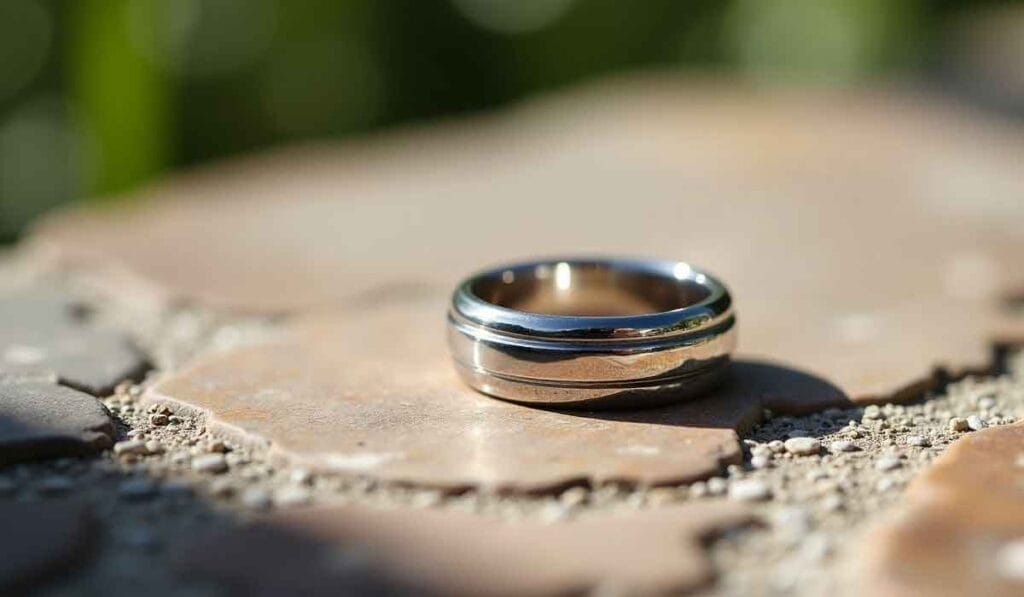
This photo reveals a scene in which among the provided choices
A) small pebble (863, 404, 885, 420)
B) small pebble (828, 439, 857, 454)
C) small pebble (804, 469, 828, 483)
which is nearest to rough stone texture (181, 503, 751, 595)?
small pebble (804, 469, 828, 483)

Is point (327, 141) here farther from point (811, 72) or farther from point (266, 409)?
point (266, 409)

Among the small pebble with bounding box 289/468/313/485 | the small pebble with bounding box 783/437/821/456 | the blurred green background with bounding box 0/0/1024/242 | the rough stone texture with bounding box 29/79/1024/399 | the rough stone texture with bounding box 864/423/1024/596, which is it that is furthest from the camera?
the blurred green background with bounding box 0/0/1024/242

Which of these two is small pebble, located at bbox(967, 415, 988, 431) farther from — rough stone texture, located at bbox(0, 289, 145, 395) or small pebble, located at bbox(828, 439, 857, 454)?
rough stone texture, located at bbox(0, 289, 145, 395)

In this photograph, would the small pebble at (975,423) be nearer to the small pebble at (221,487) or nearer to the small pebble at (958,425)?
the small pebble at (958,425)

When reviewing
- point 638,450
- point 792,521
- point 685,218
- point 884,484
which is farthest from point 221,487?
point 685,218

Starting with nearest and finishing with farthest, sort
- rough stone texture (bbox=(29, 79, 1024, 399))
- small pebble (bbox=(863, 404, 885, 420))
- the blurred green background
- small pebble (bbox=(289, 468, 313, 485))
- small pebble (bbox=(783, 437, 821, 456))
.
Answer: small pebble (bbox=(289, 468, 313, 485)) → small pebble (bbox=(783, 437, 821, 456)) → small pebble (bbox=(863, 404, 885, 420)) → rough stone texture (bbox=(29, 79, 1024, 399)) → the blurred green background

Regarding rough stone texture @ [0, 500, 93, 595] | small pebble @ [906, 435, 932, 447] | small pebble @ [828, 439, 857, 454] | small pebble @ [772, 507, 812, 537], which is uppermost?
rough stone texture @ [0, 500, 93, 595]

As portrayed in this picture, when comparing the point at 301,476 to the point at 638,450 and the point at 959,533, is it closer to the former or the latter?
the point at 638,450
